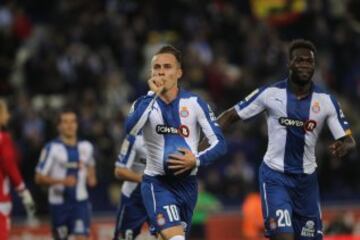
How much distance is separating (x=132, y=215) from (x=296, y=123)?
10.3 feet

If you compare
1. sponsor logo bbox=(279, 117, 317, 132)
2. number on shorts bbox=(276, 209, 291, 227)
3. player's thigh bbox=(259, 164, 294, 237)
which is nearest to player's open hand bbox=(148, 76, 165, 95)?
sponsor logo bbox=(279, 117, 317, 132)

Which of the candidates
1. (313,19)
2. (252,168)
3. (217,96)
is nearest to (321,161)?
(252,168)

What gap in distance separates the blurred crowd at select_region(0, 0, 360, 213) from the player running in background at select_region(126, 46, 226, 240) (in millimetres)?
9822

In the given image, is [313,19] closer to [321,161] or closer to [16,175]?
[321,161]

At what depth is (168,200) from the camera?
10.9m

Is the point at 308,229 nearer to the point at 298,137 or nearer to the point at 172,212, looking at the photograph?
the point at 298,137

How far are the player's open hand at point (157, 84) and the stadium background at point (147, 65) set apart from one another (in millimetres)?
9017

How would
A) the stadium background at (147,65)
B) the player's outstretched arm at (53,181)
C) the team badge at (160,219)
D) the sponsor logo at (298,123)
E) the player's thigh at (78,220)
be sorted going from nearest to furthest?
1. the team badge at (160,219)
2. the sponsor logo at (298,123)
3. the player's outstretched arm at (53,181)
4. the player's thigh at (78,220)
5. the stadium background at (147,65)

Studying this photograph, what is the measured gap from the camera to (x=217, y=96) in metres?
23.9

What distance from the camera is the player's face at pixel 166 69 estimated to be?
11.0 meters

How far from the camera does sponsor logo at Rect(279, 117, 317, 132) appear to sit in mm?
11688

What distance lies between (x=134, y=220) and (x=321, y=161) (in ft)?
29.5

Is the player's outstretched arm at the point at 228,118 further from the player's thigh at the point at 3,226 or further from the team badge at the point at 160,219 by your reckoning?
the player's thigh at the point at 3,226

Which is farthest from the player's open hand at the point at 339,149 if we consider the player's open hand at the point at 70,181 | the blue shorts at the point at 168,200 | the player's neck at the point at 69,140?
the player's neck at the point at 69,140
